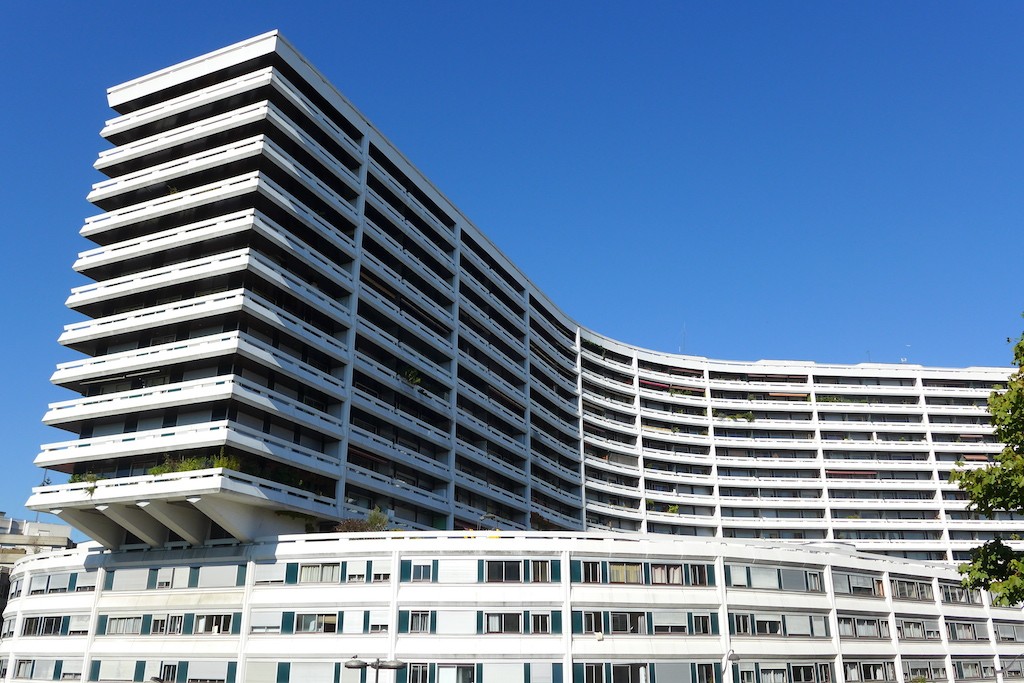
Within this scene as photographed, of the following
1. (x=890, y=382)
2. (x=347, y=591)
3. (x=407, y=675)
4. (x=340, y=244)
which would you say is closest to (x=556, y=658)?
(x=407, y=675)

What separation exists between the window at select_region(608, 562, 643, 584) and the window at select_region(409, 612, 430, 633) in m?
9.92

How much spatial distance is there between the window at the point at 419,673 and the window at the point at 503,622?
11.8 ft

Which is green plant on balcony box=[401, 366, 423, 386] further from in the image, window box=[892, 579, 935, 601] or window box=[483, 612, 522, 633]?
window box=[892, 579, 935, 601]

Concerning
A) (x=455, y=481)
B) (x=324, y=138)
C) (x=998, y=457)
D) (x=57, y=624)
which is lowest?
(x=57, y=624)

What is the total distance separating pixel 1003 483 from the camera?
33.3 metres

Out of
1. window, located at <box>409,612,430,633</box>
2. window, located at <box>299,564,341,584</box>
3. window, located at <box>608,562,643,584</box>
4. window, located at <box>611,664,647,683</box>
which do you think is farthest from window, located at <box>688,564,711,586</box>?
window, located at <box>299,564,341,584</box>

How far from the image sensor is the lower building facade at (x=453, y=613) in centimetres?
4441

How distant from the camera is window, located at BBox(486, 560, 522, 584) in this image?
45344 mm

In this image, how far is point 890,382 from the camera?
10581 cm

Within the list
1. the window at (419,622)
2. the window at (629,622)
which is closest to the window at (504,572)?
the window at (419,622)

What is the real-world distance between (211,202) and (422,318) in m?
18.6

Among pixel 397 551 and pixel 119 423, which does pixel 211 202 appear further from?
pixel 397 551

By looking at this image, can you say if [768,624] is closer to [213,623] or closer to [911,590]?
[911,590]

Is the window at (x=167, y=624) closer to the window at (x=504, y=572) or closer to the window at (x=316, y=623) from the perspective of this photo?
the window at (x=316, y=623)
